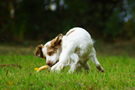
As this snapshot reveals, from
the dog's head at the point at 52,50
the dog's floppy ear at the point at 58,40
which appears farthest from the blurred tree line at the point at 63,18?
the dog's floppy ear at the point at 58,40

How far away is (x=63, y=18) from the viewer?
1445 centimetres

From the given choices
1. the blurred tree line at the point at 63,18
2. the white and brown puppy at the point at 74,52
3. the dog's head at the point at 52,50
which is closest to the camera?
Result: the white and brown puppy at the point at 74,52

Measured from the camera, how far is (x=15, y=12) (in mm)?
12609

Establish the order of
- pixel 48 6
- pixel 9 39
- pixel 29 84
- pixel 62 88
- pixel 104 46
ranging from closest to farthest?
1. pixel 62 88
2. pixel 29 84
3. pixel 9 39
4. pixel 104 46
5. pixel 48 6

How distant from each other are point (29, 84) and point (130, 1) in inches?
508

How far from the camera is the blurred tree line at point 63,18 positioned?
12.4 meters

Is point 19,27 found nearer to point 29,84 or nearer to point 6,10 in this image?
point 6,10

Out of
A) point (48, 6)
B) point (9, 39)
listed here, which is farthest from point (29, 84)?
point (48, 6)

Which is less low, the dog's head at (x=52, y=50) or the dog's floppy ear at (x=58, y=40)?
the dog's floppy ear at (x=58, y=40)

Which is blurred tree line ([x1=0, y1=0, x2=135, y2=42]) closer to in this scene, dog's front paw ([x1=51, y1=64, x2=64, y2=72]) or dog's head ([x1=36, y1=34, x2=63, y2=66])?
dog's head ([x1=36, y1=34, x2=63, y2=66])

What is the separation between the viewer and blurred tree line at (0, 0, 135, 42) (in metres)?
12.4

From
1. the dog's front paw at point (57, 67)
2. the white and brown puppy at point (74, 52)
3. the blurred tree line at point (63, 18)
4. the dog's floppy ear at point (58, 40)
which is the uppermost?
the blurred tree line at point (63, 18)

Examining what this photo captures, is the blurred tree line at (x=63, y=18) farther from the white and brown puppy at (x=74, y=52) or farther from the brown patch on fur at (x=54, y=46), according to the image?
the white and brown puppy at (x=74, y=52)

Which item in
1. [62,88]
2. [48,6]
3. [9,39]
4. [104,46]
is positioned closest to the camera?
[62,88]
